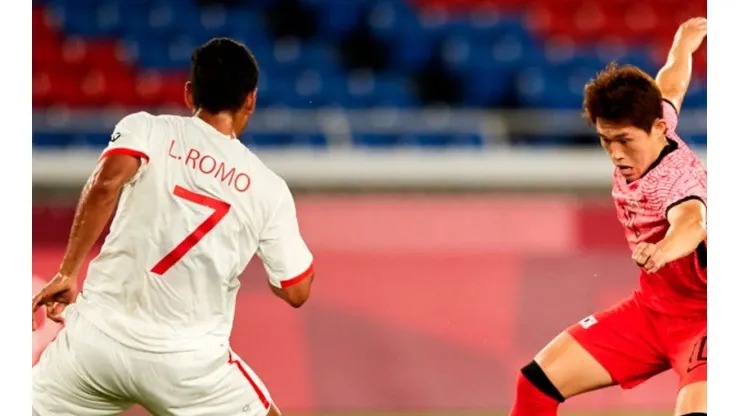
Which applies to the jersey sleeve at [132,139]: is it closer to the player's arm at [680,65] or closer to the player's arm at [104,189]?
the player's arm at [104,189]

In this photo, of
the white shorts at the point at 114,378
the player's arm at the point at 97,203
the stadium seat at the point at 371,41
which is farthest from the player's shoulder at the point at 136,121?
the stadium seat at the point at 371,41

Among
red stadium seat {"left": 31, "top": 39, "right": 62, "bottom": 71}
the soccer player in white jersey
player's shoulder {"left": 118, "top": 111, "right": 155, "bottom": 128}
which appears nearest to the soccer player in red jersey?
the soccer player in white jersey

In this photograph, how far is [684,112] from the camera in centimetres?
777

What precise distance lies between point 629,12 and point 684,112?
6.15 feet

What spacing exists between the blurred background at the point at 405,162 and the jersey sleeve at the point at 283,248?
106cm

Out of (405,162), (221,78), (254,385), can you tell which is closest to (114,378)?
(254,385)

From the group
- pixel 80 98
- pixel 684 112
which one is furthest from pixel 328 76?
pixel 684 112

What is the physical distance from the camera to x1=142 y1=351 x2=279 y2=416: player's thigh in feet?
11.2

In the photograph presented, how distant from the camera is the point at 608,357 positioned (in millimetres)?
3941

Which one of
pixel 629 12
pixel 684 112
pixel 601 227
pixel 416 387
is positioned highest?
pixel 629 12

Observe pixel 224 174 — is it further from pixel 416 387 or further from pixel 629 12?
pixel 629 12

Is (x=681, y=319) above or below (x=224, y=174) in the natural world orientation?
below

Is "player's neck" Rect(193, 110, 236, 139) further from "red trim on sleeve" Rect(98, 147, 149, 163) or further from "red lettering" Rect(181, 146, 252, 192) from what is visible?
"red trim on sleeve" Rect(98, 147, 149, 163)

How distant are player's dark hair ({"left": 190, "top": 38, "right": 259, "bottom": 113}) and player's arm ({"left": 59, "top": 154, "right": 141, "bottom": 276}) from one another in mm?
322
